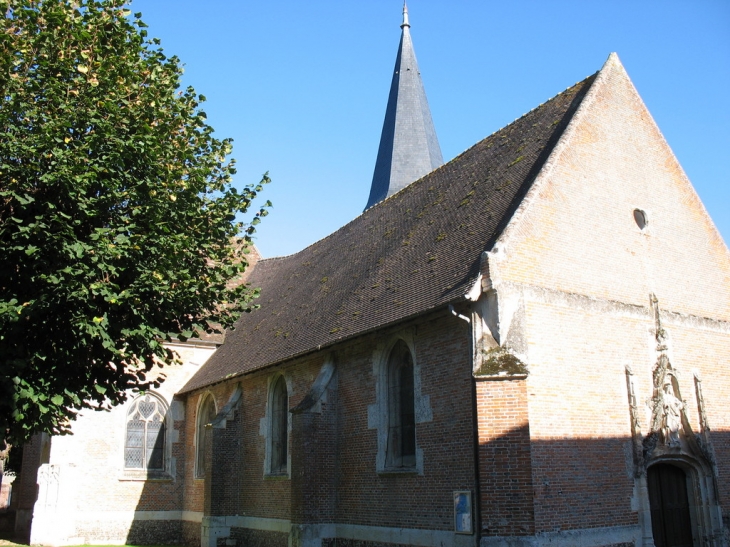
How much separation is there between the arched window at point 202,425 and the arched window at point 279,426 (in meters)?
4.13

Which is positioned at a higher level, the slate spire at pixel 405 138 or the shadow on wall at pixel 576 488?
the slate spire at pixel 405 138

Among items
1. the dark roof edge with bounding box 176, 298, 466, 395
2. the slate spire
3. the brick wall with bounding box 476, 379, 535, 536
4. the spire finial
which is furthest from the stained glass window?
the spire finial

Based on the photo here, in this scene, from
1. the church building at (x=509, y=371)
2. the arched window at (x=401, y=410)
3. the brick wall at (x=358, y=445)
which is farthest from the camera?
the arched window at (x=401, y=410)

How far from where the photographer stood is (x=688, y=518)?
13.0 meters

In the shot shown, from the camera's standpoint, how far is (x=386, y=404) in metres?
14.1

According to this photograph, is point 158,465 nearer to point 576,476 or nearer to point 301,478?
point 301,478

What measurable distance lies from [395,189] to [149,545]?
1671 cm

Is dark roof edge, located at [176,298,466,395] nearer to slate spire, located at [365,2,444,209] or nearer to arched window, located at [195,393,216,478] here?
arched window, located at [195,393,216,478]

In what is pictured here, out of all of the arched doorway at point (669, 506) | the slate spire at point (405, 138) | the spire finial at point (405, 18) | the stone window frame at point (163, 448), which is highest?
the spire finial at point (405, 18)

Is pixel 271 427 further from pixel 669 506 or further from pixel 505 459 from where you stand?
pixel 669 506

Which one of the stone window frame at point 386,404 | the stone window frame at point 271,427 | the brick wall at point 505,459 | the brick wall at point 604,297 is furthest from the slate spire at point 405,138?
the brick wall at point 505,459

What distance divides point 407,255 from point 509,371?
5246mm

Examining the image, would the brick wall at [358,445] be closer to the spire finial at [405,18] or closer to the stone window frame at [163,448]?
the stone window frame at [163,448]

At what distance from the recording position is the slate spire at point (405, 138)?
30.2 metres
